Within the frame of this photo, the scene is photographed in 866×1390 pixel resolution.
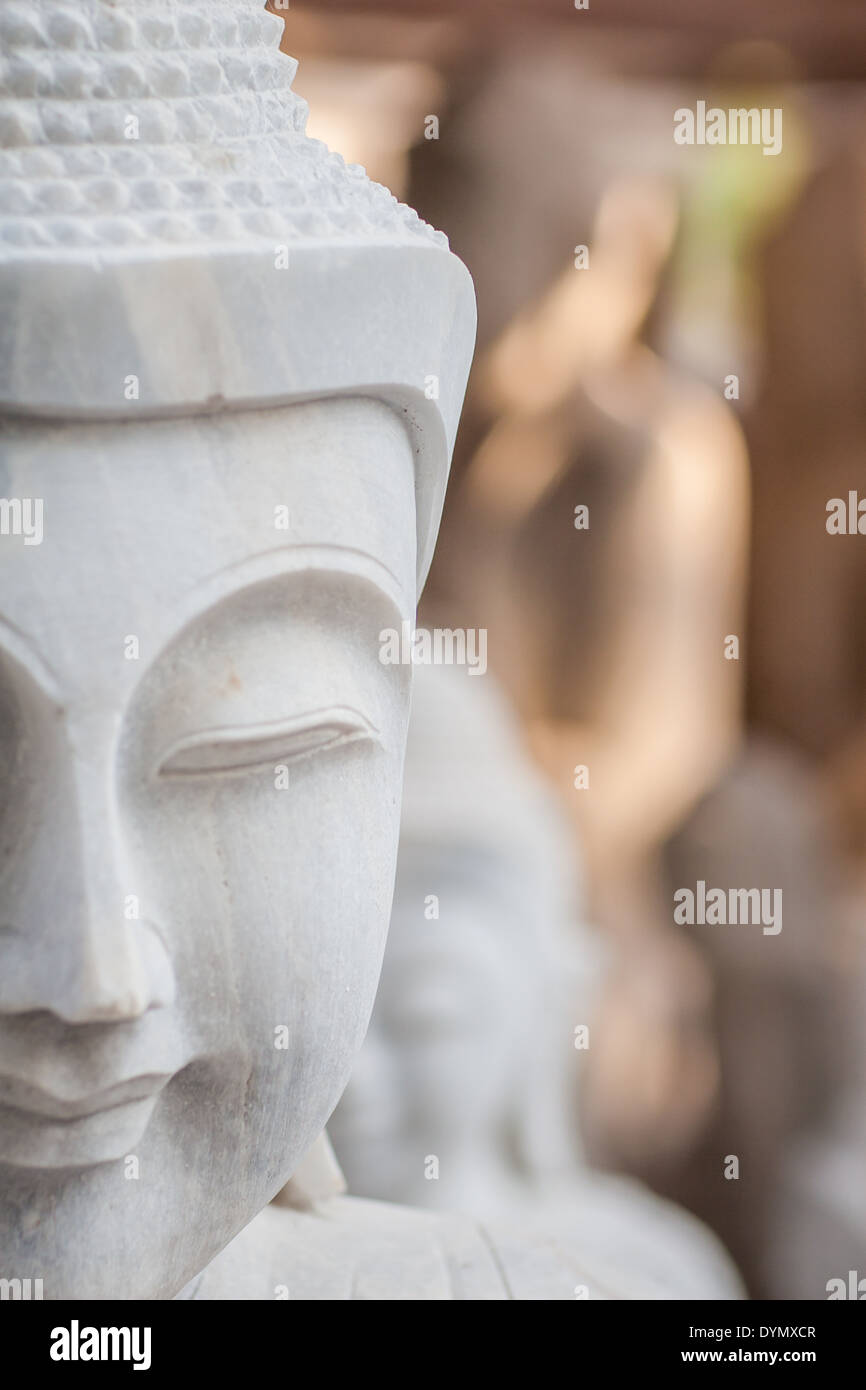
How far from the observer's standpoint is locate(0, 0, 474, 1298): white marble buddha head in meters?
0.96

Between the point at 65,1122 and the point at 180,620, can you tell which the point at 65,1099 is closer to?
the point at 65,1122

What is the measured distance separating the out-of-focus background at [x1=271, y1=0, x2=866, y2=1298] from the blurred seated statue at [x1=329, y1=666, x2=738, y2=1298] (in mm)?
886

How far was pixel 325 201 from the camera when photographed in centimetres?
107

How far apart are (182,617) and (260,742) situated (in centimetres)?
9

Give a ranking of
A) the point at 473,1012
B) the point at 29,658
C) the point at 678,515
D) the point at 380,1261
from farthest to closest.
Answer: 1. the point at 678,515
2. the point at 473,1012
3. the point at 380,1261
4. the point at 29,658

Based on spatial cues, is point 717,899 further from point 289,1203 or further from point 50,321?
point 50,321

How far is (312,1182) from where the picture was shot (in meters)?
1.51

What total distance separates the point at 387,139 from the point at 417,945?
78.3 inches

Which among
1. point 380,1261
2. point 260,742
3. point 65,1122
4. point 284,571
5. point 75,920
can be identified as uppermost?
point 284,571

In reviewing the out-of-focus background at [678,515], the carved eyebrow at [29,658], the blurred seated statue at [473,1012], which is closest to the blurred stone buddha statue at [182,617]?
the carved eyebrow at [29,658]

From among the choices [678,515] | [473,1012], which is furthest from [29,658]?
[678,515]

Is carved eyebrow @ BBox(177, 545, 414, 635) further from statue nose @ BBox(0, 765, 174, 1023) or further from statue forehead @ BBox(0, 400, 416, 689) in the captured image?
statue nose @ BBox(0, 765, 174, 1023)

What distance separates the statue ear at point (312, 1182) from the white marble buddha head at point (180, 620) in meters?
0.38
